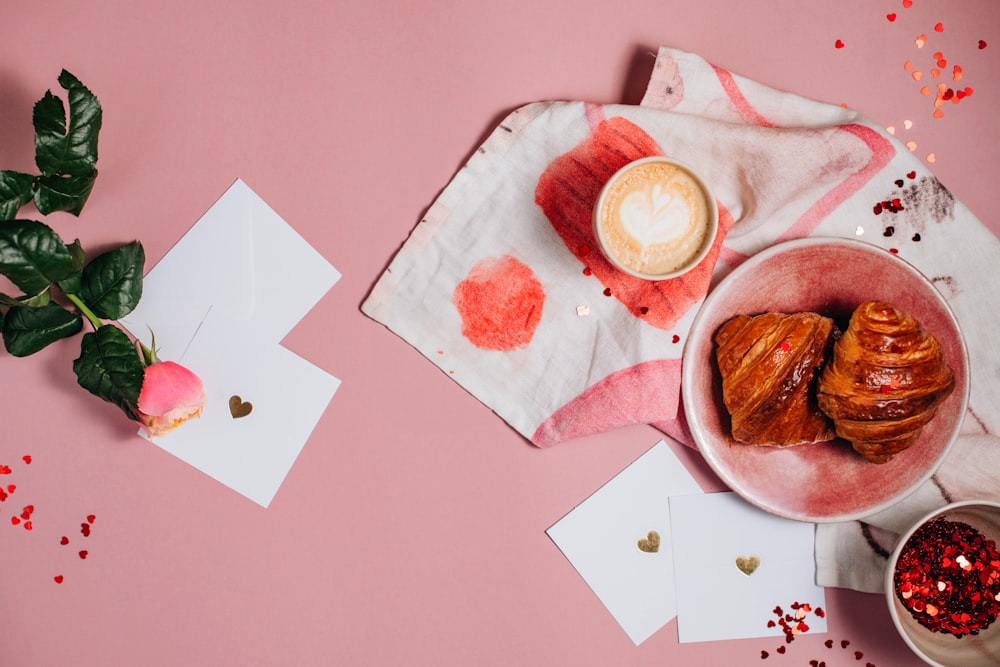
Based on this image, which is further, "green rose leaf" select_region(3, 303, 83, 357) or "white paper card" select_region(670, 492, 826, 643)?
"white paper card" select_region(670, 492, 826, 643)

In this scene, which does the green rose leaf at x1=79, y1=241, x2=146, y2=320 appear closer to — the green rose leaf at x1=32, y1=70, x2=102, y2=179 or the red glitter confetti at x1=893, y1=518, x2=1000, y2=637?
the green rose leaf at x1=32, y1=70, x2=102, y2=179

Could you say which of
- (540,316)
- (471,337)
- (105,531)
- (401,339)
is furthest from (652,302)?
(105,531)

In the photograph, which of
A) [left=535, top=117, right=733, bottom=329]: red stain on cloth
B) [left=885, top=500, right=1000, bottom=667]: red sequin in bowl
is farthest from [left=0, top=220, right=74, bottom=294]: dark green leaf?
[left=885, top=500, right=1000, bottom=667]: red sequin in bowl

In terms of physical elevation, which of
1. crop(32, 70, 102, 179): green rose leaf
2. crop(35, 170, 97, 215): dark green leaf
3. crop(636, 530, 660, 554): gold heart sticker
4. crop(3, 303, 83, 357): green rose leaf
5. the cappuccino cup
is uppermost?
crop(32, 70, 102, 179): green rose leaf

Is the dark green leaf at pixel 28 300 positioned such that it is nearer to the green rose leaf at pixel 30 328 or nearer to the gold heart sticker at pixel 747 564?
the green rose leaf at pixel 30 328

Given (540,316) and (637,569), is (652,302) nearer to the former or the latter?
(540,316)

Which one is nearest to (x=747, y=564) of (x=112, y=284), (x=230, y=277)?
(x=230, y=277)
